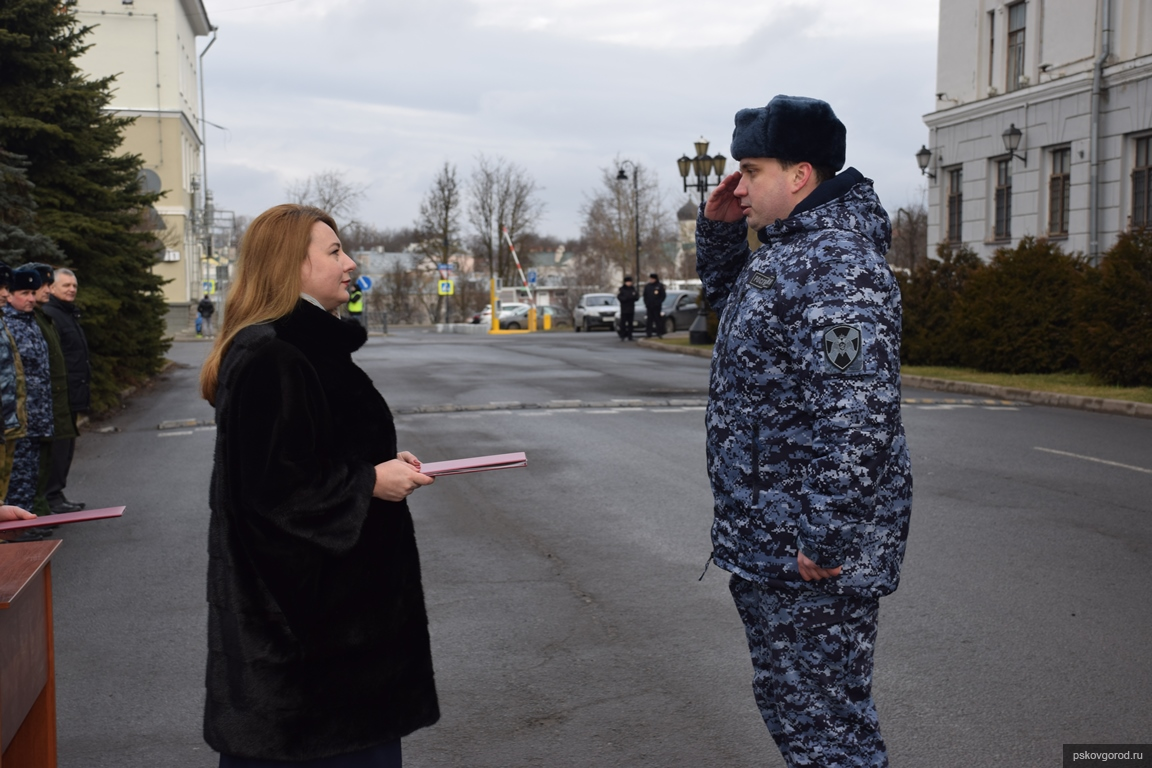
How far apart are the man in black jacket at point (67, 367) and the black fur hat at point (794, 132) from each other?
23.4 feet

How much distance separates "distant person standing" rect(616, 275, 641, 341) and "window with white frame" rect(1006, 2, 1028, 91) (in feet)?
39.7

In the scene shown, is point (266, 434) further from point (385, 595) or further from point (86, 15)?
point (86, 15)

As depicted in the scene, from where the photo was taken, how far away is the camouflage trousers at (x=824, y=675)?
2.92m

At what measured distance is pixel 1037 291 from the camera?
66.8 ft

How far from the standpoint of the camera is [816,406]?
2.81 m

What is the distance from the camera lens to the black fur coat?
9.16ft

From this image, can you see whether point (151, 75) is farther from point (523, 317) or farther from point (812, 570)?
point (812, 570)

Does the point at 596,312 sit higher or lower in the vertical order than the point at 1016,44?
lower

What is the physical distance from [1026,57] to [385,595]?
32.3 meters

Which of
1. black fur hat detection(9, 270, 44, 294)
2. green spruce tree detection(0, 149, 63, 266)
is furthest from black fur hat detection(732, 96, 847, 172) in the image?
green spruce tree detection(0, 149, 63, 266)

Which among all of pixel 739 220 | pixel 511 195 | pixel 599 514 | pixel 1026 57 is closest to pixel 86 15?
pixel 511 195

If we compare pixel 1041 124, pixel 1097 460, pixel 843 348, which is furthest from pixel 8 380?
pixel 1041 124

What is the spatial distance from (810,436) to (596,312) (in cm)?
4701

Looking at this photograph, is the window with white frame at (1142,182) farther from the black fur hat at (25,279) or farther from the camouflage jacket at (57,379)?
the black fur hat at (25,279)
